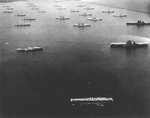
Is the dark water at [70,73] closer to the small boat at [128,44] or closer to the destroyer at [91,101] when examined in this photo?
the destroyer at [91,101]

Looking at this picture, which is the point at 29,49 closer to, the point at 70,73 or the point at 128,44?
the point at 70,73

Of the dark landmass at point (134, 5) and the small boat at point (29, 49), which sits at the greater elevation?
the dark landmass at point (134, 5)

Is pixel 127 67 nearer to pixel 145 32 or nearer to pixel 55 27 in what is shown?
pixel 145 32

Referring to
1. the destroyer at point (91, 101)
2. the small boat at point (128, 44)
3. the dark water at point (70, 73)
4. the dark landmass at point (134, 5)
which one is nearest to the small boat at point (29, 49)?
the dark water at point (70, 73)

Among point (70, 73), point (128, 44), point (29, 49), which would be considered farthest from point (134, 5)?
point (70, 73)

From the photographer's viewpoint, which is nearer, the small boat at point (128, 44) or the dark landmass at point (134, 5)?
the small boat at point (128, 44)

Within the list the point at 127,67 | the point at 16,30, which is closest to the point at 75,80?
the point at 127,67

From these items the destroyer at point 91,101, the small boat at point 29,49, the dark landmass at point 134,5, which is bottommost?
the destroyer at point 91,101

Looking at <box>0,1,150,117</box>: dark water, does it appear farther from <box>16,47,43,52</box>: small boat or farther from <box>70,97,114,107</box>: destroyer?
<box>16,47,43,52</box>: small boat
